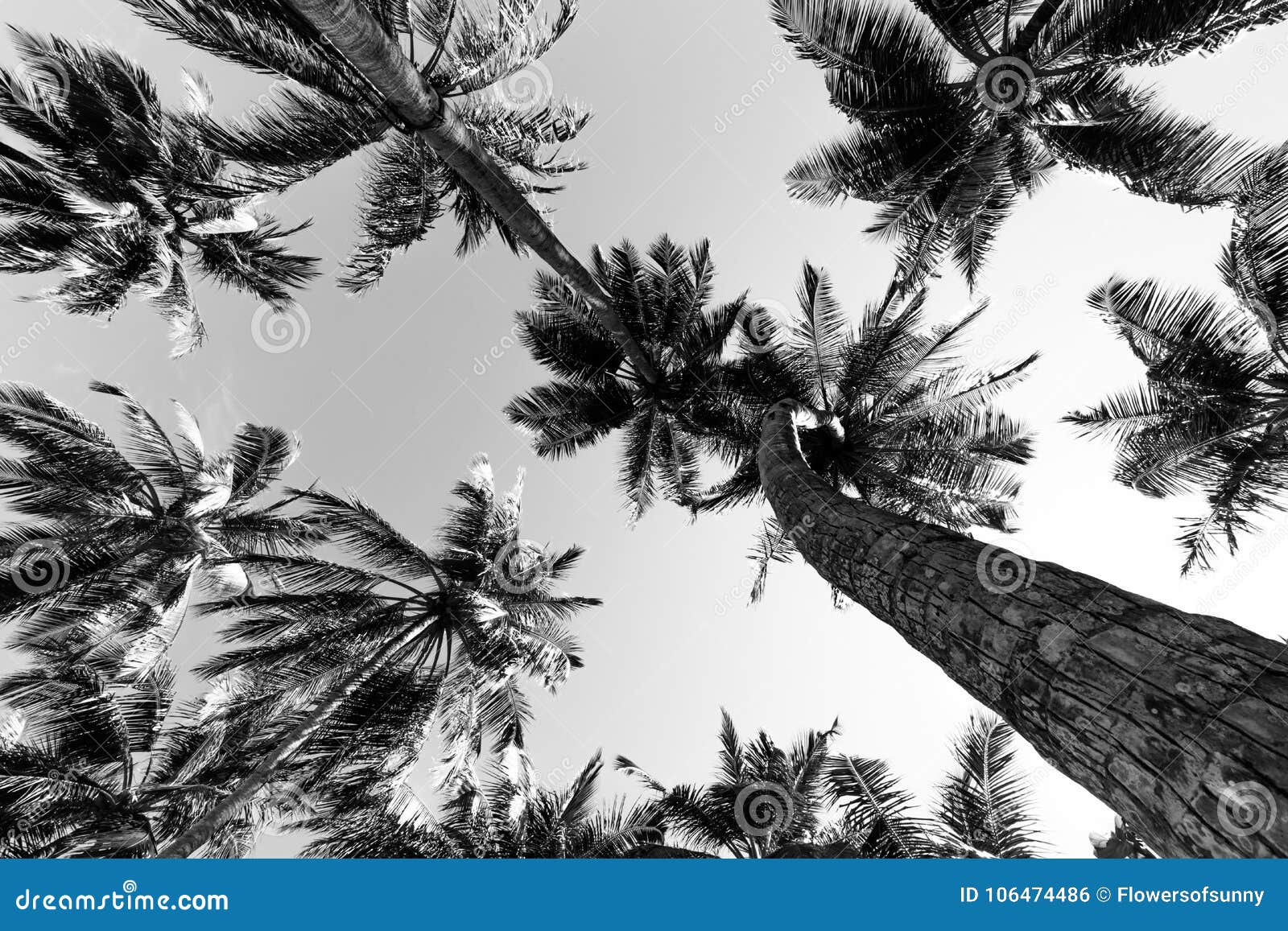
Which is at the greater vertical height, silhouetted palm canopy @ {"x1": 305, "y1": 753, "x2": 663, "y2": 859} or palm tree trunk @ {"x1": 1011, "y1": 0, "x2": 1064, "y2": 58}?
palm tree trunk @ {"x1": 1011, "y1": 0, "x2": 1064, "y2": 58}

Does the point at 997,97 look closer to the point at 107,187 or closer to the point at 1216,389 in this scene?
the point at 1216,389

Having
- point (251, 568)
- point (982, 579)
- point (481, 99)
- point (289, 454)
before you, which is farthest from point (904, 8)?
point (251, 568)

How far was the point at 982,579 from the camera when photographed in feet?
8.68

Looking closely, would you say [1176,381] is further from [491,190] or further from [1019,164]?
[491,190]

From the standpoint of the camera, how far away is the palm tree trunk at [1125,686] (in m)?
1.44

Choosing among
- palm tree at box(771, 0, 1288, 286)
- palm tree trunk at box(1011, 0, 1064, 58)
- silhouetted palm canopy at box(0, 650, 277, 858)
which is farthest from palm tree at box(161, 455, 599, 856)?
palm tree trunk at box(1011, 0, 1064, 58)

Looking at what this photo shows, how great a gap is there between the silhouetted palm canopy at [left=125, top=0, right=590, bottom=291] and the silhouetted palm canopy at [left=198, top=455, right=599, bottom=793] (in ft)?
13.1

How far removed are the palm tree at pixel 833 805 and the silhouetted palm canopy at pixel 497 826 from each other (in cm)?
80

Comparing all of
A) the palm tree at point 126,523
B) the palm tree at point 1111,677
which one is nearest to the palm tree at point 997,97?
the palm tree at point 1111,677

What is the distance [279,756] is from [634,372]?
23.5ft

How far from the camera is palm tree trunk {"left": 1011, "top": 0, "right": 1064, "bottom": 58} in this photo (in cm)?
579

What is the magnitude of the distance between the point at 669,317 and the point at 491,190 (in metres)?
4.11

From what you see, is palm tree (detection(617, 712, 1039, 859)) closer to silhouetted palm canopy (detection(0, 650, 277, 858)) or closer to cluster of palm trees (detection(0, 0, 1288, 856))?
cluster of palm trees (detection(0, 0, 1288, 856))

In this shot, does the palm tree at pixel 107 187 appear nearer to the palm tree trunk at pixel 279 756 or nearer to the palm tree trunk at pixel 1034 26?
the palm tree trunk at pixel 279 756
